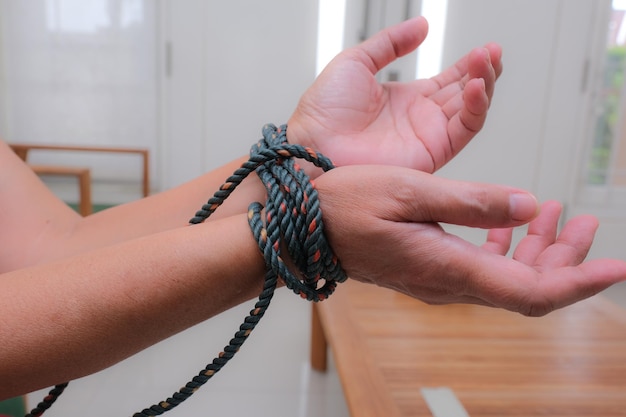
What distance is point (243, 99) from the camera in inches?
91.2


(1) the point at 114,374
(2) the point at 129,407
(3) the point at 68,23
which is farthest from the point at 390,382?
(3) the point at 68,23

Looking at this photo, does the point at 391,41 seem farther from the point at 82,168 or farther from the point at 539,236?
the point at 82,168

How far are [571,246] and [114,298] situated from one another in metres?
0.47

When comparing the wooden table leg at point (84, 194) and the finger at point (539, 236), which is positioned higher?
the finger at point (539, 236)

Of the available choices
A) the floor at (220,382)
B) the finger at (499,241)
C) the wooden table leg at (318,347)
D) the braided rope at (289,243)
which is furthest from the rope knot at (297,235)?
the wooden table leg at (318,347)

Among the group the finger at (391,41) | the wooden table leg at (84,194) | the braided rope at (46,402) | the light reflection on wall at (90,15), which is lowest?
the wooden table leg at (84,194)

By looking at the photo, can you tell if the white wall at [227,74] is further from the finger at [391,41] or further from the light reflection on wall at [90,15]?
the finger at [391,41]

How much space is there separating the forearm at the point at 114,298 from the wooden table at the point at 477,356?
1.43 ft

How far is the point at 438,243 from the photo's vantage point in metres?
0.50

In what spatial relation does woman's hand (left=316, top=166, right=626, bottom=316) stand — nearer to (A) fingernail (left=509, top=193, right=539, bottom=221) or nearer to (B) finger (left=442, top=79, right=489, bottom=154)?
(A) fingernail (left=509, top=193, right=539, bottom=221)

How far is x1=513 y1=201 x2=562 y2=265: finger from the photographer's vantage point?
1.97 ft

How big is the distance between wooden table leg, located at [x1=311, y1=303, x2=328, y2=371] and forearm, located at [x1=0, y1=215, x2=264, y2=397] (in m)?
1.13

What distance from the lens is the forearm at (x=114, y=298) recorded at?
18.1 inches

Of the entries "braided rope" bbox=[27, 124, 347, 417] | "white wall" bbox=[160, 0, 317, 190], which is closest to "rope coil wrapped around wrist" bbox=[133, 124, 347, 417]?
"braided rope" bbox=[27, 124, 347, 417]
